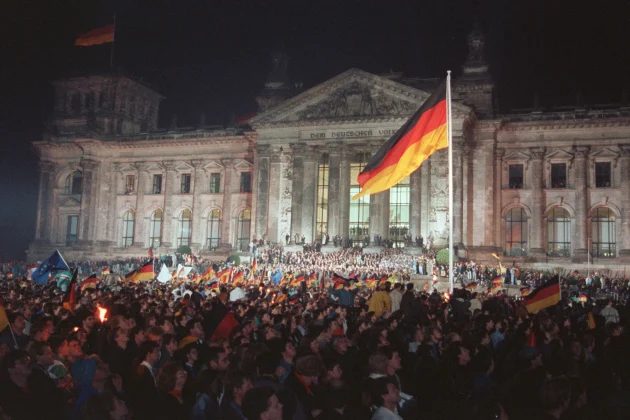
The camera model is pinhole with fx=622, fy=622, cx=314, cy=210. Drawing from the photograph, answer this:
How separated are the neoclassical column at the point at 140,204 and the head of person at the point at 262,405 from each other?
192 feet

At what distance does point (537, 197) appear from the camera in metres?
50.1

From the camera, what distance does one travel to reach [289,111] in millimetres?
53156

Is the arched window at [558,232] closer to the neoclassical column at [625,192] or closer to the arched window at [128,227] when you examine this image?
the neoclassical column at [625,192]

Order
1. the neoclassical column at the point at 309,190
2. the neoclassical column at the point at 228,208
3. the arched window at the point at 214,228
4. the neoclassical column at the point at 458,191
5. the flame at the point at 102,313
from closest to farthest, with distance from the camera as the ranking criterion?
the flame at the point at 102,313, the neoclassical column at the point at 458,191, the neoclassical column at the point at 309,190, the neoclassical column at the point at 228,208, the arched window at the point at 214,228

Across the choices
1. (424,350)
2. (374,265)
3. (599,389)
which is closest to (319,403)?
(424,350)

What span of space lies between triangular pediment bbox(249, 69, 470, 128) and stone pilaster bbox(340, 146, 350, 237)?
3.04m

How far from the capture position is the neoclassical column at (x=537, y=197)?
163ft

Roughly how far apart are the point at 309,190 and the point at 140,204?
65.9 ft

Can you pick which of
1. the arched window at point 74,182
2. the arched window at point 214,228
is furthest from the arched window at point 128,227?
the arched window at point 214,228

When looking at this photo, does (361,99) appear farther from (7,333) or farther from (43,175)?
(7,333)

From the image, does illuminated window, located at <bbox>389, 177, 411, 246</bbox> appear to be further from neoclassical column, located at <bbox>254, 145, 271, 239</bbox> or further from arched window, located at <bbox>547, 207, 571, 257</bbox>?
arched window, located at <bbox>547, 207, 571, 257</bbox>

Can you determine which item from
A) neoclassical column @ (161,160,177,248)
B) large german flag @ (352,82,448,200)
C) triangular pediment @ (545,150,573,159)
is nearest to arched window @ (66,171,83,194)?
neoclassical column @ (161,160,177,248)

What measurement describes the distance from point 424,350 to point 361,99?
1681 inches

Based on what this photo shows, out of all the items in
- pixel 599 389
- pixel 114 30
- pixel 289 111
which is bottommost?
pixel 599 389
